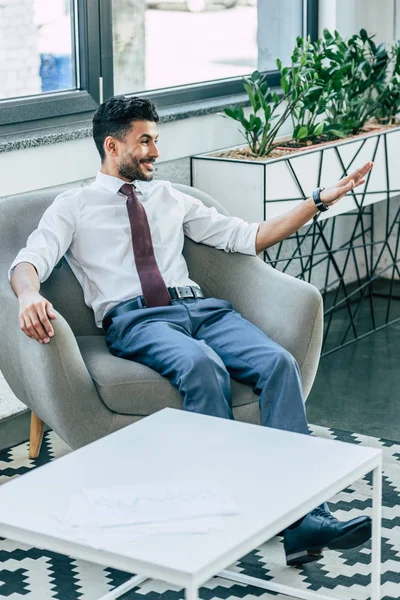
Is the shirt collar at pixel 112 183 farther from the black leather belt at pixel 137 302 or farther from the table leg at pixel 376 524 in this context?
the table leg at pixel 376 524

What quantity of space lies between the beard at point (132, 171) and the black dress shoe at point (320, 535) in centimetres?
109

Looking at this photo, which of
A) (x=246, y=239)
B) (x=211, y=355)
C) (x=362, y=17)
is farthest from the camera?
(x=362, y=17)

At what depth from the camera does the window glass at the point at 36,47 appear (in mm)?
3320

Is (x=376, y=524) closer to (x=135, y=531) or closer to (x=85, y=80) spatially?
(x=135, y=531)

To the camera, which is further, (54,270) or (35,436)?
(35,436)

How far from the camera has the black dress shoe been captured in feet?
7.30

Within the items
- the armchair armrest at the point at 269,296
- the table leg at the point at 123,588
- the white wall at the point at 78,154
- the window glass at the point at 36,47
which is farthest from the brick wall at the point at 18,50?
the table leg at the point at 123,588

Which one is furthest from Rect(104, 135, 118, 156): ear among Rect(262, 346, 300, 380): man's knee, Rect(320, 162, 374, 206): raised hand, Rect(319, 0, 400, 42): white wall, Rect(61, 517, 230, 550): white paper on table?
Rect(319, 0, 400, 42): white wall

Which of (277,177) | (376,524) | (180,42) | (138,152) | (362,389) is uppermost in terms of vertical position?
(180,42)

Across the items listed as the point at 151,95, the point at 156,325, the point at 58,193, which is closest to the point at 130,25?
the point at 151,95

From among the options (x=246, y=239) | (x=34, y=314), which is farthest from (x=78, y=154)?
(x=34, y=314)

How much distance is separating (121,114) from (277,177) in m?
0.93

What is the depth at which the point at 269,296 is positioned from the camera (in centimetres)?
284

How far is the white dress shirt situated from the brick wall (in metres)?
0.62
